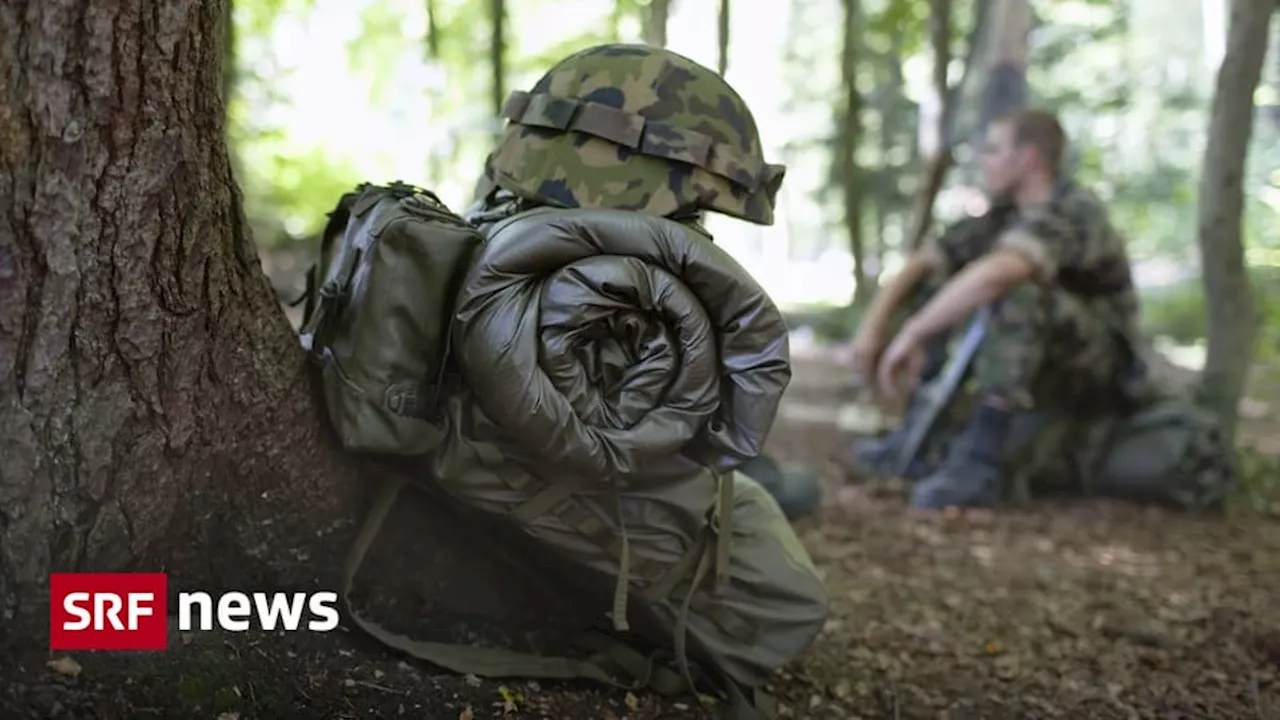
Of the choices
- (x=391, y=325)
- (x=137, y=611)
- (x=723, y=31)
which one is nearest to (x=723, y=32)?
(x=723, y=31)

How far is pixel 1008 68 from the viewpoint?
7129 mm

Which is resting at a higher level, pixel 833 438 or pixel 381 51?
pixel 381 51

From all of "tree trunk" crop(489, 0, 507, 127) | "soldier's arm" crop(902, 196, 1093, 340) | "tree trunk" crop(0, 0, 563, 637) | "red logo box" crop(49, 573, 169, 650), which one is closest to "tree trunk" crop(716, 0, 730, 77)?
"tree trunk" crop(489, 0, 507, 127)

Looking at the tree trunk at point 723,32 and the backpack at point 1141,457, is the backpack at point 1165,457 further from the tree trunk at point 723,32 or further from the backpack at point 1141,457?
the tree trunk at point 723,32

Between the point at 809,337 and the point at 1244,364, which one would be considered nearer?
the point at 1244,364

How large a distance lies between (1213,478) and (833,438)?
1993 millimetres

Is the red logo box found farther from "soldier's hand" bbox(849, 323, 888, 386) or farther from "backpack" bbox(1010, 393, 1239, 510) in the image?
"backpack" bbox(1010, 393, 1239, 510)

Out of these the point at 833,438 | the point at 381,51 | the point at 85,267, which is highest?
the point at 381,51

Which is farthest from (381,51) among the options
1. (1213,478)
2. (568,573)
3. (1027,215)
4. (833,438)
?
(568,573)

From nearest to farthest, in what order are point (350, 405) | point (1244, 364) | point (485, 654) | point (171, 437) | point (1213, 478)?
point (171, 437), point (350, 405), point (485, 654), point (1213, 478), point (1244, 364)

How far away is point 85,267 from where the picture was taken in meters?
1.72

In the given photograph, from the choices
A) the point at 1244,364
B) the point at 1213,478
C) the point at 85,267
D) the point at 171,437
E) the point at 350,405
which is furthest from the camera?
the point at 1244,364

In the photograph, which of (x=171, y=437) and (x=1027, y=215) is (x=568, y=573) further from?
(x=1027, y=215)

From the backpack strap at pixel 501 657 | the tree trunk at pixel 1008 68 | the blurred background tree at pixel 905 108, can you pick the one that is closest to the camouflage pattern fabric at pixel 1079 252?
the blurred background tree at pixel 905 108
